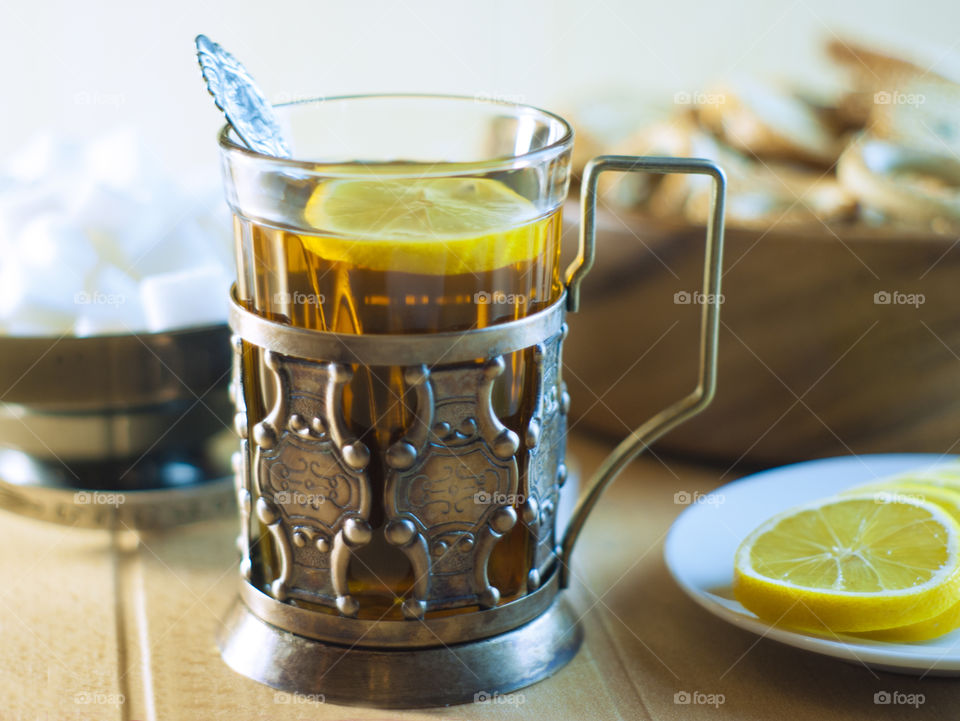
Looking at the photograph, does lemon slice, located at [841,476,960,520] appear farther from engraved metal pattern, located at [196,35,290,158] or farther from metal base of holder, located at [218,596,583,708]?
engraved metal pattern, located at [196,35,290,158]

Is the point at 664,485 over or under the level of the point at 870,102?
under

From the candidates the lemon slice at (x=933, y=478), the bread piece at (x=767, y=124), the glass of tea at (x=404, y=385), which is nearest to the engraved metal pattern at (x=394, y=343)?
the glass of tea at (x=404, y=385)

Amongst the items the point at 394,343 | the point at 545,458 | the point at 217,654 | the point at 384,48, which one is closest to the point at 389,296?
the point at 394,343

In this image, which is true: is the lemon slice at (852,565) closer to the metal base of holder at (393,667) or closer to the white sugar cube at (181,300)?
the metal base of holder at (393,667)

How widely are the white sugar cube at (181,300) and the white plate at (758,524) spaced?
0.32 m

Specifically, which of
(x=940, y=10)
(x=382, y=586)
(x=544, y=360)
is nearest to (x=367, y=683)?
(x=382, y=586)

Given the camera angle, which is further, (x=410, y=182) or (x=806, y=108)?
(x=806, y=108)

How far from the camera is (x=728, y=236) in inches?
27.4

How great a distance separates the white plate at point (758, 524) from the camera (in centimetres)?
49

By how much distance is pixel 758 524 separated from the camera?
2.03 ft

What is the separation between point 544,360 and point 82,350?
0.30 meters

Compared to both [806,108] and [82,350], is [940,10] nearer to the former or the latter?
[806,108]

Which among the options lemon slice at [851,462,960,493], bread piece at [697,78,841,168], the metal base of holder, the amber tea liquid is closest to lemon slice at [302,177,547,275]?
the amber tea liquid

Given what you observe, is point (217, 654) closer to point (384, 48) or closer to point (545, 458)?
point (545, 458)
